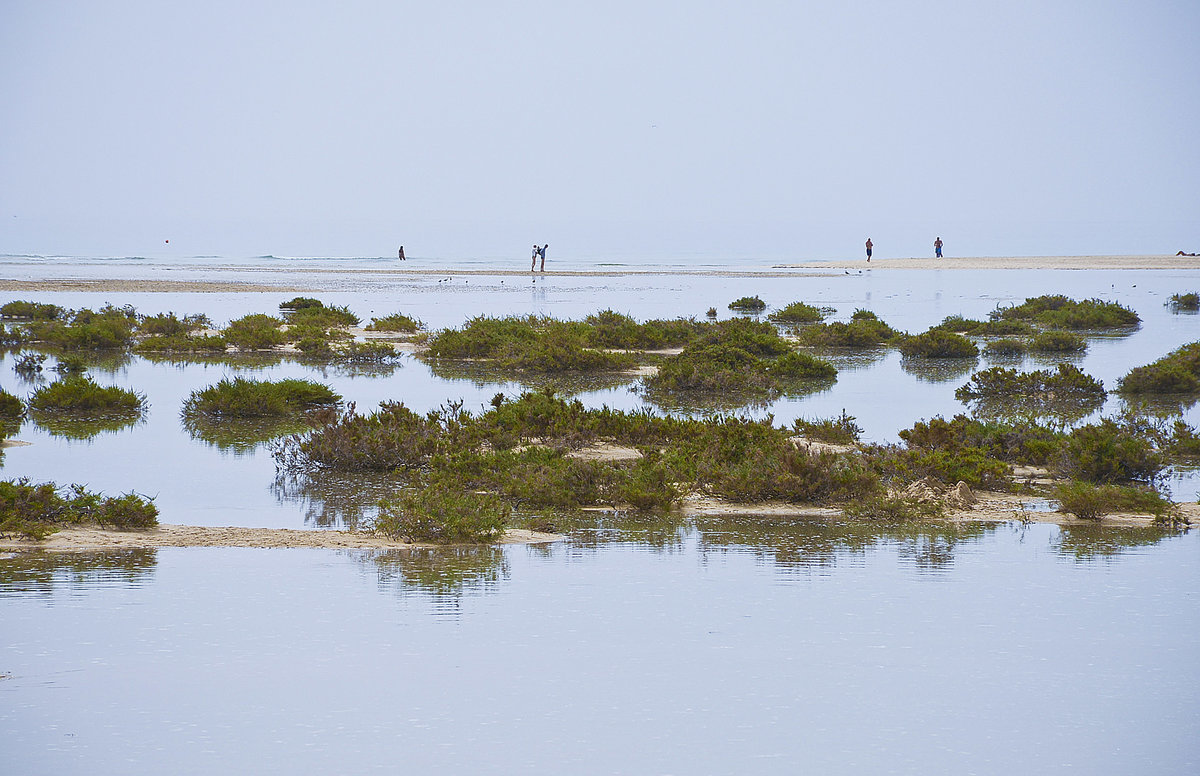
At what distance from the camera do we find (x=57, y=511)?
7.77m

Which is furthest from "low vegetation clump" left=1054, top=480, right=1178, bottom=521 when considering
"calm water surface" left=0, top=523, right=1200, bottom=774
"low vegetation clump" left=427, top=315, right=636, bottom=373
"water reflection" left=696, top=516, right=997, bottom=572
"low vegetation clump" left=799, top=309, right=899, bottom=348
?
"low vegetation clump" left=799, top=309, right=899, bottom=348

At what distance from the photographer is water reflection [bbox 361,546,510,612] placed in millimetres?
6508

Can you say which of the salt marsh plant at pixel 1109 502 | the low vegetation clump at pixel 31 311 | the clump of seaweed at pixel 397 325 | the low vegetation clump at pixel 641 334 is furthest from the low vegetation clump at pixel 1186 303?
the low vegetation clump at pixel 31 311

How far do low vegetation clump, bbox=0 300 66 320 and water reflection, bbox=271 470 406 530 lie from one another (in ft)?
65.8

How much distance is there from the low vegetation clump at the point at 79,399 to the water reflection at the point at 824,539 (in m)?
8.33

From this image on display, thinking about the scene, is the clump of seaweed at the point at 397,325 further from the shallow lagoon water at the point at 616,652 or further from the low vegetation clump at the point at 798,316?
the shallow lagoon water at the point at 616,652

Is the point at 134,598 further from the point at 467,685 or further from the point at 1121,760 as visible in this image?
the point at 1121,760

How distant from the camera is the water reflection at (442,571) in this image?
651cm

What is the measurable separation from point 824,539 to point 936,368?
1308 cm

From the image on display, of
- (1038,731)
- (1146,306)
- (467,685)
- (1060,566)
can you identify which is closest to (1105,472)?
(1060,566)

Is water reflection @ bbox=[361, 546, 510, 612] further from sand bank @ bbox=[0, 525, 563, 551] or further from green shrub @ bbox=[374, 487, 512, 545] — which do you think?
sand bank @ bbox=[0, 525, 563, 551]

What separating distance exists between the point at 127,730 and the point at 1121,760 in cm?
369

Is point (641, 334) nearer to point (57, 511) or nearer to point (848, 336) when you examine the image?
point (848, 336)

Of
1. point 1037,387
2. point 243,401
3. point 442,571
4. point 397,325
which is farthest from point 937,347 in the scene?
point 442,571
